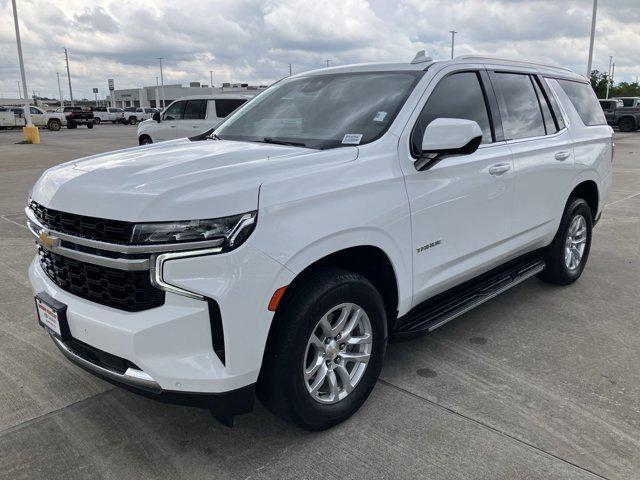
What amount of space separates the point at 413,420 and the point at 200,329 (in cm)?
136

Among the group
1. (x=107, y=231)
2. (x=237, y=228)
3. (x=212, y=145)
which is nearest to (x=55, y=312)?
(x=107, y=231)

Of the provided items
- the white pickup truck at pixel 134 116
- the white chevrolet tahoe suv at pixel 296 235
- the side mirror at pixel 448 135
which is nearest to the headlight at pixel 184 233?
the white chevrolet tahoe suv at pixel 296 235

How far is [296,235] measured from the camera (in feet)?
8.05

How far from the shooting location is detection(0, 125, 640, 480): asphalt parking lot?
2623mm

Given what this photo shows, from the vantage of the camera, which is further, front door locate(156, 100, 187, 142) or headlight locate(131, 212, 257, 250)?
front door locate(156, 100, 187, 142)

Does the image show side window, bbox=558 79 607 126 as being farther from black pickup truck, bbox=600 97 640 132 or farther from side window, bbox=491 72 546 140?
black pickup truck, bbox=600 97 640 132

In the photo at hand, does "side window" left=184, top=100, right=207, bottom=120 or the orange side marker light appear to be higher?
"side window" left=184, top=100, right=207, bottom=120

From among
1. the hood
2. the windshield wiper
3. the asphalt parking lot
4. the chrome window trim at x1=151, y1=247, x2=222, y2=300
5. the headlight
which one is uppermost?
the windshield wiper

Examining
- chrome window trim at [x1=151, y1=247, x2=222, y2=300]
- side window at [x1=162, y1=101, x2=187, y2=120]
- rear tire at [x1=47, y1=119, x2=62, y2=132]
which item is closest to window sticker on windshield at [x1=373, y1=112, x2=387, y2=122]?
chrome window trim at [x1=151, y1=247, x2=222, y2=300]

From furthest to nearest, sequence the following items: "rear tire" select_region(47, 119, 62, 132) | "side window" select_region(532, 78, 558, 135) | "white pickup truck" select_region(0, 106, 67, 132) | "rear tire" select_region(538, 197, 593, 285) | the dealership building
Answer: the dealership building, "rear tire" select_region(47, 119, 62, 132), "white pickup truck" select_region(0, 106, 67, 132), "rear tire" select_region(538, 197, 593, 285), "side window" select_region(532, 78, 558, 135)

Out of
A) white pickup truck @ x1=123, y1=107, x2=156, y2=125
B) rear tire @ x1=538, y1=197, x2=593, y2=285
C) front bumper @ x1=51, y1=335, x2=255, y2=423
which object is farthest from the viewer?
white pickup truck @ x1=123, y1=107, x2=156, y2=125

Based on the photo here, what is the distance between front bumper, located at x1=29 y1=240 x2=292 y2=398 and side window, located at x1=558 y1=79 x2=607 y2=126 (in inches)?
148

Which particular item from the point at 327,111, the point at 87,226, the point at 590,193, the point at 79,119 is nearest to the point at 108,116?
the point at 79,119

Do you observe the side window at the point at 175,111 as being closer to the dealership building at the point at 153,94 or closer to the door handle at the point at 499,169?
the door handle at the point at 499,169
